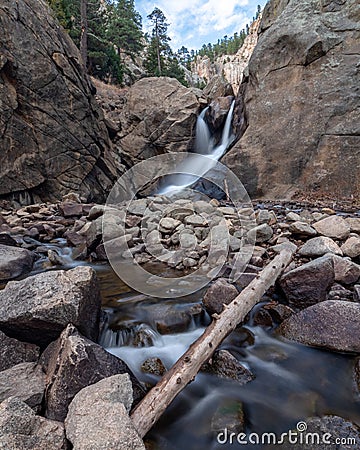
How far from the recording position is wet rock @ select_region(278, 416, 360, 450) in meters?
1.50

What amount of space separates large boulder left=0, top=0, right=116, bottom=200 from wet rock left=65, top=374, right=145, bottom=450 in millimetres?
8782

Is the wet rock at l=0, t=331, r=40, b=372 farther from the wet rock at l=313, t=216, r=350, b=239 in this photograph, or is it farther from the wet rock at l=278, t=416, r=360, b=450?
the wet rock at l=313, t=216, r=350, b=239

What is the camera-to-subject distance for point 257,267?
3807mm

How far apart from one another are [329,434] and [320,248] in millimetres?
2777

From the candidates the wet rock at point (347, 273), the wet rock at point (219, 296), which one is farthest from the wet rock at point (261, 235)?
the wet rock at point (219, 296)

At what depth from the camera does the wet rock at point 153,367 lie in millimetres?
2215

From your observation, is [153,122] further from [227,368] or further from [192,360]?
[192,360]

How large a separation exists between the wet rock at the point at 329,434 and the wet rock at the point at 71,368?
1.04 m

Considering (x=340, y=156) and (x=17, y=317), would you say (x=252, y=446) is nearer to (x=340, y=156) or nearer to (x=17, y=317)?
(x=17, y=317)

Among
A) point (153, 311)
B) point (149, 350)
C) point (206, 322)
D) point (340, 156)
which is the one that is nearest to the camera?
point (149, 350)

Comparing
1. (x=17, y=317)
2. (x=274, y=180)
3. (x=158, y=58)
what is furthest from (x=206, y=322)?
(x=158, y=58)

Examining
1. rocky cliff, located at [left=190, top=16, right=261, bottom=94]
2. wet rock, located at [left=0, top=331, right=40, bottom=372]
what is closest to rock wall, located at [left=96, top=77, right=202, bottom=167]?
wet rock, located at [left=0, top=331, right=40, bottom=372]

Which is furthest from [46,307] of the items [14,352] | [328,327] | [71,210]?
[71,210]

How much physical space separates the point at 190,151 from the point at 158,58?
51.4 ft
